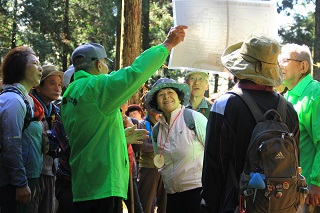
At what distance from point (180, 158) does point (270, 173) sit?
2360 millimetres

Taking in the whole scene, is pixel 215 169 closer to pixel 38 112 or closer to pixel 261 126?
pixel 261 126

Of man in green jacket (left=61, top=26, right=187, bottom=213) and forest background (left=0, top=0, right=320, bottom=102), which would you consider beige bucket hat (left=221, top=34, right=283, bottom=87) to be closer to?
man in green jacket (left=61, top=26, right=187, bottom=213)

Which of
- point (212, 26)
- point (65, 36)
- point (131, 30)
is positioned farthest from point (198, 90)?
point (65, 36)

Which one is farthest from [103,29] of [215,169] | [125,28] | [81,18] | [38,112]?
[215,169]

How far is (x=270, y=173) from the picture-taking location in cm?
284

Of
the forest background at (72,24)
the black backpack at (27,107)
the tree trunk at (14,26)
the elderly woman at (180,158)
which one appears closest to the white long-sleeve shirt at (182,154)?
the elderly woman at (180,158)

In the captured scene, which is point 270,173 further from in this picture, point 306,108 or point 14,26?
point 14,26

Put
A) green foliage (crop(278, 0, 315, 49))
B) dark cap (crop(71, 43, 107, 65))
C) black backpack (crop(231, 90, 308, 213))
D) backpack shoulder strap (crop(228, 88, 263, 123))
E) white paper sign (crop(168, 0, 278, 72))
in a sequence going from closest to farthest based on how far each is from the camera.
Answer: black backpack (crop(231, 90, 308, 213)) → backpack shoulder strap (crop(228, 88, 263, 123)) → dark cap (crop(71, 43, 107, 65)) → white paper sign (crop(168, 0, 278, 72)) → green foliage (crop(278, 0, 315, 49))

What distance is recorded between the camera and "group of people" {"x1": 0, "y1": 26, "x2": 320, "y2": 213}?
3.09 meters

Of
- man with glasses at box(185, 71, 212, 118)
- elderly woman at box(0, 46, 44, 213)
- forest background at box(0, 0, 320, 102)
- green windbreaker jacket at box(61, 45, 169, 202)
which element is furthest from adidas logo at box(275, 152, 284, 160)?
forest background at box(0, 0, 320, 102)

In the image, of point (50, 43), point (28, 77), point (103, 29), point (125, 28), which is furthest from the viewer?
point (103, 29)

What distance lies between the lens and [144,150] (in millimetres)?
6988

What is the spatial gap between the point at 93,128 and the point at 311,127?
6.90ft

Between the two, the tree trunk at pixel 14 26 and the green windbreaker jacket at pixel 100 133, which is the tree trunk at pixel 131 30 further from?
the tree trunk at pixel 14 26
